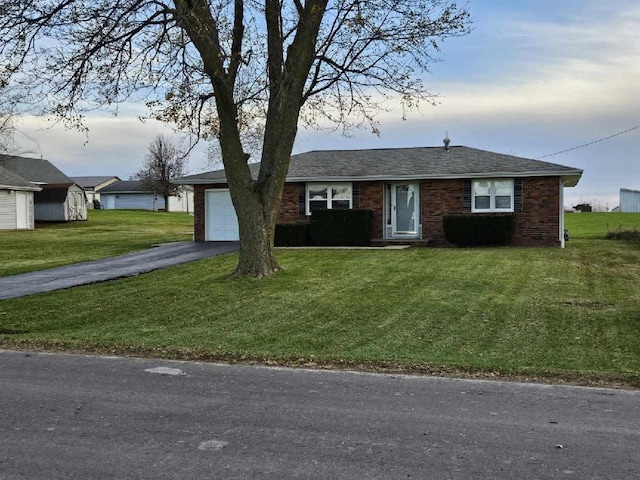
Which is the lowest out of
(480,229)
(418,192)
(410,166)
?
(480,229)

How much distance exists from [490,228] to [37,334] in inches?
661

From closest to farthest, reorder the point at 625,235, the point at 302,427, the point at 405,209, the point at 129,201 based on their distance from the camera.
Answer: the point at 302,427, the point at 405,209, the point at 625,235, the point at 129,201

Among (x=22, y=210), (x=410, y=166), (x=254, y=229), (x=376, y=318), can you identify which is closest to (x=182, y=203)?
(x=22, y=210)

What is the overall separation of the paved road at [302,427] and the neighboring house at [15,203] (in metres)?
36.1

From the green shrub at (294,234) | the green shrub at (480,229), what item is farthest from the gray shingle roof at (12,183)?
the green shrub at (480,229)

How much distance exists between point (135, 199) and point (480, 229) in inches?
2450

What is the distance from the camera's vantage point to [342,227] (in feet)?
80.5

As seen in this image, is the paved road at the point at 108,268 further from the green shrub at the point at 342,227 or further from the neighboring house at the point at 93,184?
the neighboring house at the point at 93,184

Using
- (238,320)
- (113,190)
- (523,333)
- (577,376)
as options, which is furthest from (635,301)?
(113,190)

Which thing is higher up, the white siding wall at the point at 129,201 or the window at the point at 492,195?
the white siding wall at the point at 129,201

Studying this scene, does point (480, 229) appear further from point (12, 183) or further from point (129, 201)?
point (129, 201)

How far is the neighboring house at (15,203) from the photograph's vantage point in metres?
39.8

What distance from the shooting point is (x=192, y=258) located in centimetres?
2100

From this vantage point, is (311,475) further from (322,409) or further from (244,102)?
(244,102)
